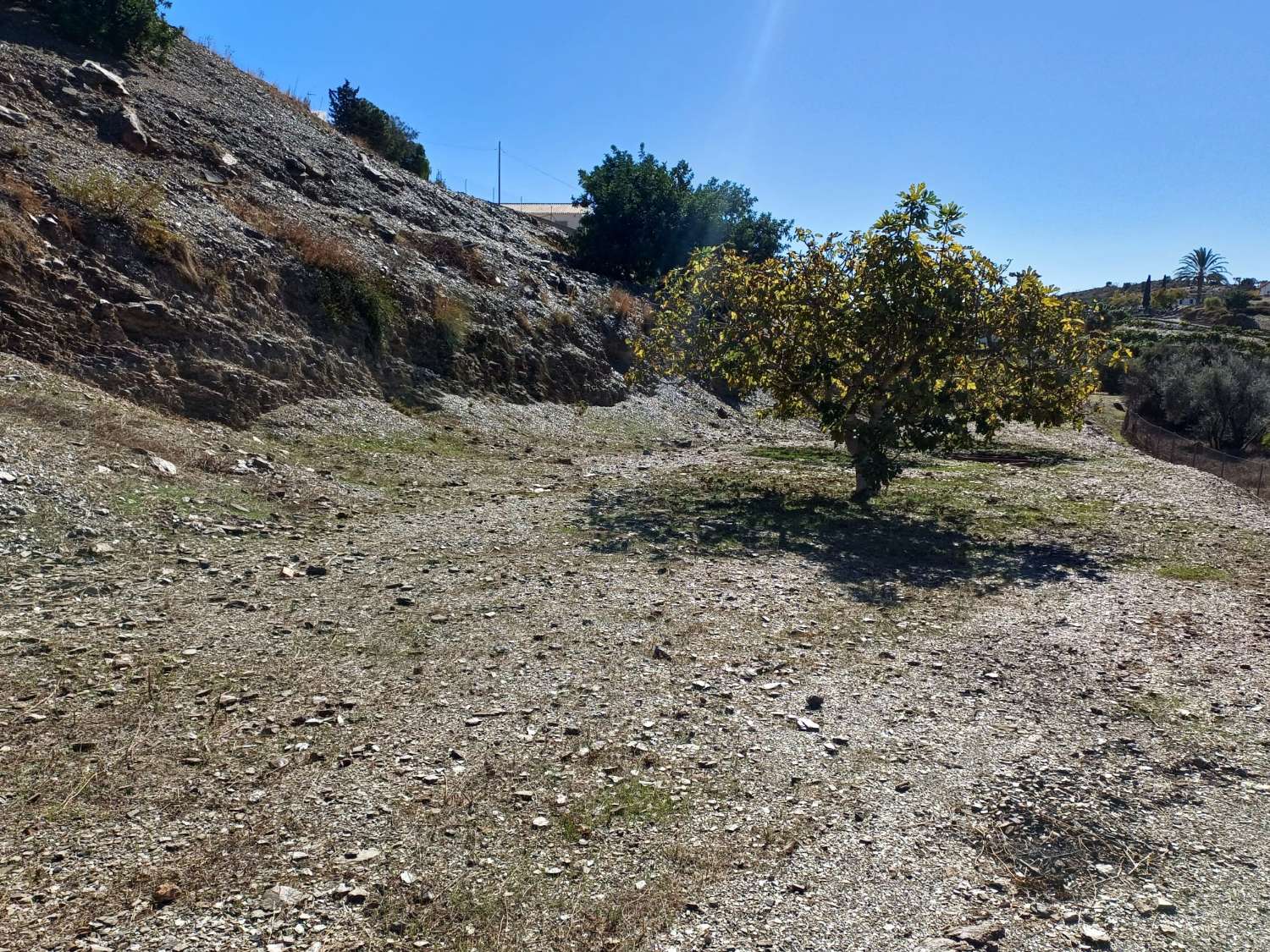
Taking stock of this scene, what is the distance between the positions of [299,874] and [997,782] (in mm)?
4156

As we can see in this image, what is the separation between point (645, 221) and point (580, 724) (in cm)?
3413

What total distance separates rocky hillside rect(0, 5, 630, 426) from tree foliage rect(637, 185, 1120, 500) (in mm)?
9201

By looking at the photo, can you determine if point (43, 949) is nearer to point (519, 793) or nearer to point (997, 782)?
point (519, 793)

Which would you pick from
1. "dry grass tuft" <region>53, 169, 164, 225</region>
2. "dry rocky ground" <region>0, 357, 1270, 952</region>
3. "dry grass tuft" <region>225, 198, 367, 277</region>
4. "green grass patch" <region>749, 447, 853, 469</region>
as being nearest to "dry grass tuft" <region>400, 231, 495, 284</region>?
"dry grass tuft" <region>225, 198, 367, 277</region>

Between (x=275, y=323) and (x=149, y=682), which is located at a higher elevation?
(x=275, y=323)

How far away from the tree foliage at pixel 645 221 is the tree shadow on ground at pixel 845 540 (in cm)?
2367

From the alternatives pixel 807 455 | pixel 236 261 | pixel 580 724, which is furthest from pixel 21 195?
pixel 807 455

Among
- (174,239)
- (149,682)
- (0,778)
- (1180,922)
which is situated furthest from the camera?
(174,239)

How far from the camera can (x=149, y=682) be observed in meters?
6.07

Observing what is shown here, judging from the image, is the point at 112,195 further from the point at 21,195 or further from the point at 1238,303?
the point at 1238,303

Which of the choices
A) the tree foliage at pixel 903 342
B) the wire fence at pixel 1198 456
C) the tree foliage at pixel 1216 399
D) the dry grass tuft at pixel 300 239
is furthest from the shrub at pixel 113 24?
the tree foliage at pixel 1216 399

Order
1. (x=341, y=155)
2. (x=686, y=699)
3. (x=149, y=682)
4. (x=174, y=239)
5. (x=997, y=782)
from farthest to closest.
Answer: (x=341, y=155)
(x=174, y=239)
(x=686, y=699)
(x=149, y=682)
(x=997, y=782)

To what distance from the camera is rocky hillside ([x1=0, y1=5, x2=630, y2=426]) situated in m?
15.1

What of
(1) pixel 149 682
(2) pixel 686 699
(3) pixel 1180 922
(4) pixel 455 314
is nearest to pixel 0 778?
(1) pixel 149 682
